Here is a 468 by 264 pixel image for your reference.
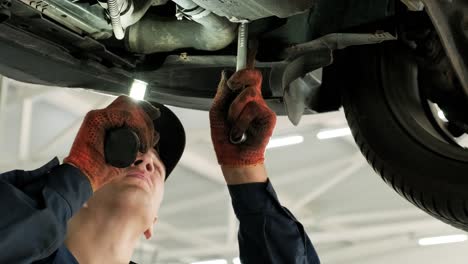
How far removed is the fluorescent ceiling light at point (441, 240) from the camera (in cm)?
738

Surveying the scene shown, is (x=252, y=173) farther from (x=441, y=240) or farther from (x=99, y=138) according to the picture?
(x=441, y=240)

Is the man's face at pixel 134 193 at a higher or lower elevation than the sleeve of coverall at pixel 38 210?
lower

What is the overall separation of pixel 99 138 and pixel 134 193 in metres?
→ 0.39

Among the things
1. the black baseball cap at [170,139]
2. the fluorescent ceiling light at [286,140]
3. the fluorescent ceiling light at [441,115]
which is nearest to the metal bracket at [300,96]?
the fluorescent ceiling light at [441,115]

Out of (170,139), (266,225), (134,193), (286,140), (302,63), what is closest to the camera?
(302,63)

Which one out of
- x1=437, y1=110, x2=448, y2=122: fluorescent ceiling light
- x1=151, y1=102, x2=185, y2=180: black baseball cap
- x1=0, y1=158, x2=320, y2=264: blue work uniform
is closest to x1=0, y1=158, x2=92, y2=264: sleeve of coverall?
x1=0, y1=158, x2=320, y2=264: blue work uniform

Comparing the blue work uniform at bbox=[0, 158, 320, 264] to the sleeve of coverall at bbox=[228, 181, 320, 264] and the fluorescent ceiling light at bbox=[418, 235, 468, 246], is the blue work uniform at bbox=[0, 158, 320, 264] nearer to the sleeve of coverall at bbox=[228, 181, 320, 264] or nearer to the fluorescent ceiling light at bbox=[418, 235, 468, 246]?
the sleeve of coverall at bbox=[228, 181, 320, 264]

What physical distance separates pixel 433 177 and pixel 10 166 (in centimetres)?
413

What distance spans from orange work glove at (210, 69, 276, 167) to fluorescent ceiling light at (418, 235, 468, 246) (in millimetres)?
6394

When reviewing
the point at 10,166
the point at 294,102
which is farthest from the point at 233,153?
the point at 10,166

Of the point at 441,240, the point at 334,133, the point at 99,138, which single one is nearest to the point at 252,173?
the point at 99,138

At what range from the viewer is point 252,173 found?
57.9 inches

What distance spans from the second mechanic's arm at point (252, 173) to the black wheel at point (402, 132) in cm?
22

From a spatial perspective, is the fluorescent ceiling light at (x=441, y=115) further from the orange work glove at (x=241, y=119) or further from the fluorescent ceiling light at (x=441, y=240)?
the fluorescent ceiling light at (x=441, y=240)
